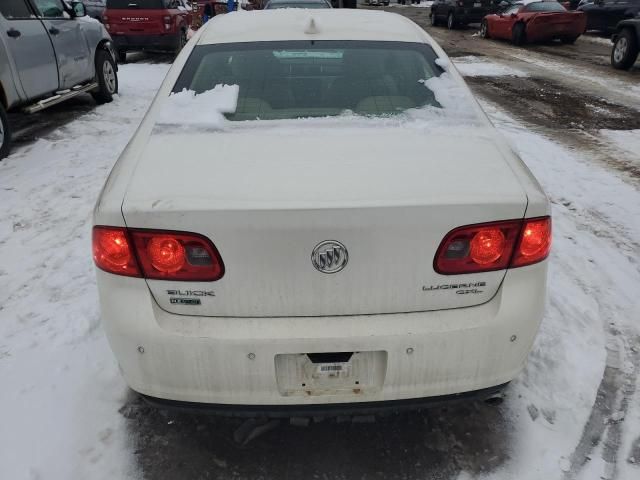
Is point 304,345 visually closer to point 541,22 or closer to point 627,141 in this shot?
point 627,141

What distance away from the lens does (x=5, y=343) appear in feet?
9.98

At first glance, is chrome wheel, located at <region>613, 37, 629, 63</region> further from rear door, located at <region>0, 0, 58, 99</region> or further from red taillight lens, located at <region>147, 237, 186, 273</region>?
red taillight lens, located at <region>147, 237, 186, 273</region>

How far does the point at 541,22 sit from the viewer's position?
16.9 m

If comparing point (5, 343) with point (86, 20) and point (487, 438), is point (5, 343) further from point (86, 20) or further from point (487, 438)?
point (86, 20)

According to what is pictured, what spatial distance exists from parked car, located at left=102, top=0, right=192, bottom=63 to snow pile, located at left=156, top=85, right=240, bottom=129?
12223 millimetres

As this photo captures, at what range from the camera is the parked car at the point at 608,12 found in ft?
55.5

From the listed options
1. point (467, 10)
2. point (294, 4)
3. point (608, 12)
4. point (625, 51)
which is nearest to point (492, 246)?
point (294, 4)

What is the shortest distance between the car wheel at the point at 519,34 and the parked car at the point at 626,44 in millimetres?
4811

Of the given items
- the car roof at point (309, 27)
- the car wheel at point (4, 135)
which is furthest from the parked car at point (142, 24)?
the car roof at point (309, 27)

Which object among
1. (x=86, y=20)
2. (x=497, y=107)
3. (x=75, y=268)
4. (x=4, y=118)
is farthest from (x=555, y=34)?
(x=75, y=268)

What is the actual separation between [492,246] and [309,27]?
1781 mm

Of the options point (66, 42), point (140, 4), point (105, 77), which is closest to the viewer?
point (66, 42)

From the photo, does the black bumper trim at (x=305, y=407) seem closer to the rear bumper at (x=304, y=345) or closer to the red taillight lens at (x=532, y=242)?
the rear bumper at (x=304, y=345)

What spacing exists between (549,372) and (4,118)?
20.2 ft
